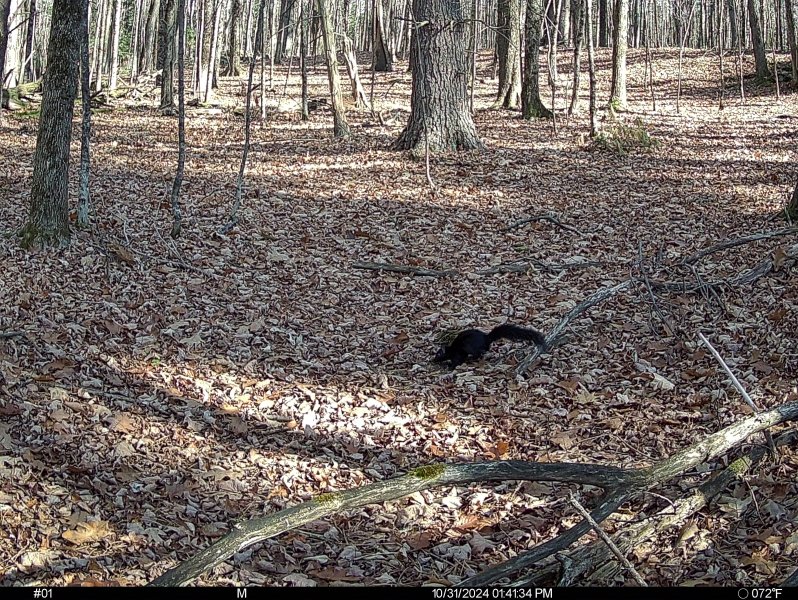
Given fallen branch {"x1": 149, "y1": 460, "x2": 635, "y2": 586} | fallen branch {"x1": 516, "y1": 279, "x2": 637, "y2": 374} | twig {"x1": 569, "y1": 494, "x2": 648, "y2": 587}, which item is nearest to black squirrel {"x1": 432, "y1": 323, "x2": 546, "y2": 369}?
fallen branch {"x1": 516, "y1": 279, "x2": 637, "y2": 374}

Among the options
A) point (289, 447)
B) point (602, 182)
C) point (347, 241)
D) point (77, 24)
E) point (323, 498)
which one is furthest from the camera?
point (602, 182)

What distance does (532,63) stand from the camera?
1609 centimetres

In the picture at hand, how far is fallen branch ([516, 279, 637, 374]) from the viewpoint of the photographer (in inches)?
263

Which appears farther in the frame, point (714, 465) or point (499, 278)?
point (499, 278)

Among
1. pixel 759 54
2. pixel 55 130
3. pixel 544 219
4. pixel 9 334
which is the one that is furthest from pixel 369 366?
pixel 759 54

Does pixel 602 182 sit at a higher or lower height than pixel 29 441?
higher

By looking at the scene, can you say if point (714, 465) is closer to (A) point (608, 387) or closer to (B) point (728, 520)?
(B) point (728, 520)

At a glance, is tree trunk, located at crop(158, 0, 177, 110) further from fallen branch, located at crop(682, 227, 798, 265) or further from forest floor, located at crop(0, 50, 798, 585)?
fallen branch, located at crop(682, 227, 798, 265)

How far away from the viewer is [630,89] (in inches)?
985

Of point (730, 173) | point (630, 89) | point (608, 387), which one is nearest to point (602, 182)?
point (730, 173)

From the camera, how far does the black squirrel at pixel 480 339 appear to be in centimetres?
671

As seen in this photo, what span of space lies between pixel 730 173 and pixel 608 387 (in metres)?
7.38

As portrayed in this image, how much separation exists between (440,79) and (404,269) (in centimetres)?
569

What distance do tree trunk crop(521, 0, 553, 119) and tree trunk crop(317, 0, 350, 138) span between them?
170 inches
